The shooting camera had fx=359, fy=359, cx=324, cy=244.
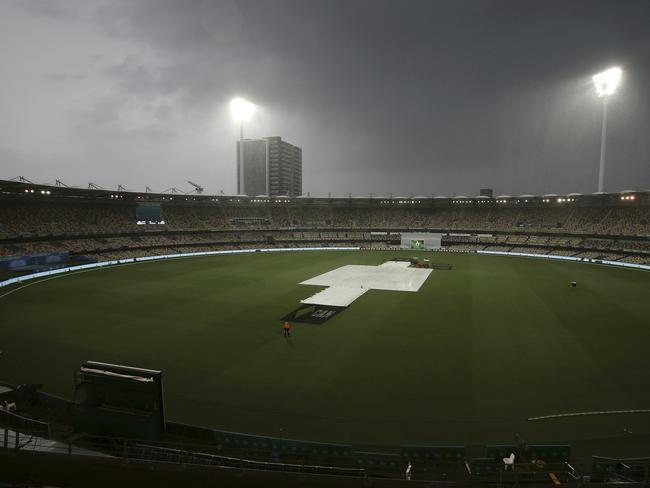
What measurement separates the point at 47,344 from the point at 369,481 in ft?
75.5

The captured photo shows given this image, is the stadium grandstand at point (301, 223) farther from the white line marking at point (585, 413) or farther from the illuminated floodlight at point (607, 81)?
the white line marking at point (585, 413)

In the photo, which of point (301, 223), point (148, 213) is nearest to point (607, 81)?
point (301, 223)

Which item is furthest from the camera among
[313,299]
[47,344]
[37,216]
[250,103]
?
[250,103]

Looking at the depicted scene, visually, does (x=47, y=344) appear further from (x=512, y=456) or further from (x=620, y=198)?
(x=620, y=198)

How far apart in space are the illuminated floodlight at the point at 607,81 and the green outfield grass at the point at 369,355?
42.5 meters

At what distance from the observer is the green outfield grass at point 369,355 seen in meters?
14.2

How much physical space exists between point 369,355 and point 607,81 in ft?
233

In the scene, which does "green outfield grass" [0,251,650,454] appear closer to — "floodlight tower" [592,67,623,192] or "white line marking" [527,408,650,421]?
"white line marking" [527,408,650,421]

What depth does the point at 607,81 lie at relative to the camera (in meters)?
62.2

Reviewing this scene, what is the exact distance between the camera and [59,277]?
45.8m

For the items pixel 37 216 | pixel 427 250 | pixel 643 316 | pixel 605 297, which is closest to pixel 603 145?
pixel 427 250

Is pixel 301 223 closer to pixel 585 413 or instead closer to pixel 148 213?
pixel 148 213

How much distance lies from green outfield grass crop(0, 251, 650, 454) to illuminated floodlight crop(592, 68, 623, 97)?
4248 cm

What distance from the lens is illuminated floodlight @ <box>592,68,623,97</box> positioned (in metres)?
60.9
